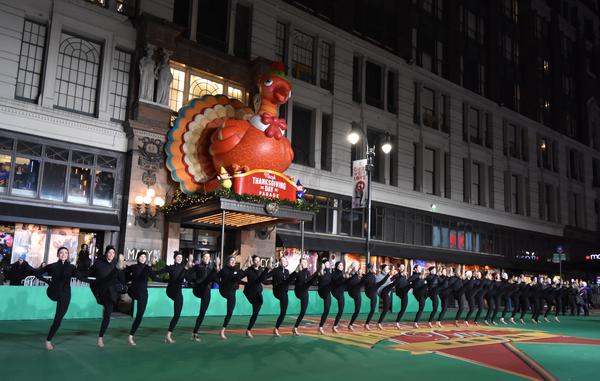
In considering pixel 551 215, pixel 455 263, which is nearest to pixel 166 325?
pixel 455 263

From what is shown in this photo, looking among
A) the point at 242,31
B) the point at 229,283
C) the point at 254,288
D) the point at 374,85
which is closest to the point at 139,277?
the point at 229,283

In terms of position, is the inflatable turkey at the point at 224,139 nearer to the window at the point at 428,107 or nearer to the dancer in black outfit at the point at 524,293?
the dancer in black outfit at the point at 524,293

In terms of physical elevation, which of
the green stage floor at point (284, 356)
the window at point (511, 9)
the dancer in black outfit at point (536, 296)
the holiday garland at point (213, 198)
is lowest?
the green stage floor at point (284, 356)

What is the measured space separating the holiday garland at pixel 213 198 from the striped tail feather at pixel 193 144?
746 millimetres

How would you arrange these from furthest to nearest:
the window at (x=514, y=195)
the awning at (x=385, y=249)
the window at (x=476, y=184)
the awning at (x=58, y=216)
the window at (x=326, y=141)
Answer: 1. the window at (x=514, y=195)
2. the window at (x=476, y=184)
3. the window at (x=326, y=141)
4. the awning at (x=385, y=249)
5. the awning at (x=58, y=216)

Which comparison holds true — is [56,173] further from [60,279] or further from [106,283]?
[106,283]

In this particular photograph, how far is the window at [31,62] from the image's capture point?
20712 mm

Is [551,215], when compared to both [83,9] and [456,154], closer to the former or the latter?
[456,154]

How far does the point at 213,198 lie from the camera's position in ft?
64.9

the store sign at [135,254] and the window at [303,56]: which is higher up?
the window at [303,56]

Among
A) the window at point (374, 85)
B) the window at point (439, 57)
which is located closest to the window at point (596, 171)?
the window at point (439, 57)

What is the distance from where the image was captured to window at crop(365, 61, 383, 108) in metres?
33.3

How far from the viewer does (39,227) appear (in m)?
20.5

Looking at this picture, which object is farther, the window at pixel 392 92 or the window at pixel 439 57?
the window at pixel 439 57
